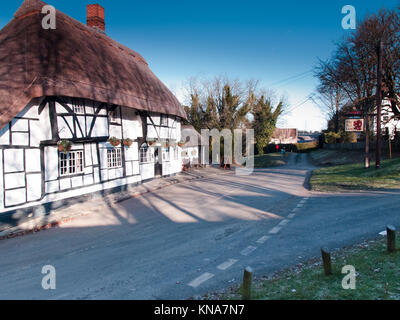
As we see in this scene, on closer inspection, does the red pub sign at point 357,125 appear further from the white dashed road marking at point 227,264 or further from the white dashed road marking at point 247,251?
the white dashed road marking at point 227,264

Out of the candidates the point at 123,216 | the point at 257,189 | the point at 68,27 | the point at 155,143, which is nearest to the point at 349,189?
the point at 257,189

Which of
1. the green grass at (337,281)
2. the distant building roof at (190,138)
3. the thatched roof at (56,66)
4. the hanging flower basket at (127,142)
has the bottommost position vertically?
the green grass at (337,281)

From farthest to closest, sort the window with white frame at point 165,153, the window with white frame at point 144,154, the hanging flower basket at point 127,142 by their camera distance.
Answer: the window with white frame at point 165,153
the window with white frame at point 144,154
the hanging flower basket at point 127,142

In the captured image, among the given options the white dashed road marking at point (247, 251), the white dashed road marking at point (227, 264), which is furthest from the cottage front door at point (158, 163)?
the white dashed road marking at point (227, 264)

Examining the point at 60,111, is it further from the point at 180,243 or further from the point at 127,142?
the point at 180,243

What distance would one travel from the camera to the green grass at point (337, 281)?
12.1ft

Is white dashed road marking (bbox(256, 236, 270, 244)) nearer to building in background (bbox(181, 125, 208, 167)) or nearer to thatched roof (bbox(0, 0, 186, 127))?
thatched roof (bbox(0, 0, 186, 127))

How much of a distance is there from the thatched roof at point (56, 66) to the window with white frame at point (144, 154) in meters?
3.64

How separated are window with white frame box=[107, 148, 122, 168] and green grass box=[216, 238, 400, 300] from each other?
11.4 metres

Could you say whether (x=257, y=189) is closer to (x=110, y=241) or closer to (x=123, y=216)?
(x=123, y=216)

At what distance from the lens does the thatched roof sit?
359 inches

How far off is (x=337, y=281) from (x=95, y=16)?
857 inches

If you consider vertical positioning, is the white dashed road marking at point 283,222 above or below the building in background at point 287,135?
below

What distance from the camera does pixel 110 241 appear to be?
725 cm
